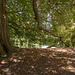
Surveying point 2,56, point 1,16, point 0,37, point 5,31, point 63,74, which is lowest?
point 63,74

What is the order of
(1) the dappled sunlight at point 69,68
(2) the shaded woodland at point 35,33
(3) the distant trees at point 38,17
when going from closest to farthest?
(1) the dappled sunlight at point 69,68
(2) the shaded woodland at point 35,33
(3) the distant trees at point 38,17

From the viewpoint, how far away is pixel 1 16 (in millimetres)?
5133

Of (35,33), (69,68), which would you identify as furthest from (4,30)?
(35,33)

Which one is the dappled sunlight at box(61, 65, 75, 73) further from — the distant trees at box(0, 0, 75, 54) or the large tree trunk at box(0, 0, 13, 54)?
the distant trees at box(0, 0, 75, 54)

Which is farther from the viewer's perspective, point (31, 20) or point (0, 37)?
point (31, 20)

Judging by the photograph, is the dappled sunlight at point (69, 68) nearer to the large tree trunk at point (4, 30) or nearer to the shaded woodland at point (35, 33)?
the shaded woodland at point (35, 33)

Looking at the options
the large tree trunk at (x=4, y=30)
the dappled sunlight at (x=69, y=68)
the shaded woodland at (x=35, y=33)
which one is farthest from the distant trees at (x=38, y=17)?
the dappled sunlight at (x=69, y=68)

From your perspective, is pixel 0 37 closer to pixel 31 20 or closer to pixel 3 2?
pixel 3 2

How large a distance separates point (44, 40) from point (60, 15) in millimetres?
3543

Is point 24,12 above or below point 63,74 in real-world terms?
above

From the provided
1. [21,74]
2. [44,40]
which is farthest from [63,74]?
[44,40]

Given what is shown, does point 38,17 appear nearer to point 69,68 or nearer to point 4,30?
point 4,30

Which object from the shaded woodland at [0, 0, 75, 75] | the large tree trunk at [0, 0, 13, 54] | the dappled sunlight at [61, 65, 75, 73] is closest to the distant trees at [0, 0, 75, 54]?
the shaded woodland at [0, 0, 75, 75]

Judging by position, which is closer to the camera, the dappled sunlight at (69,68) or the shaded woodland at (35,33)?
the dappled sunlight at (69,68)
